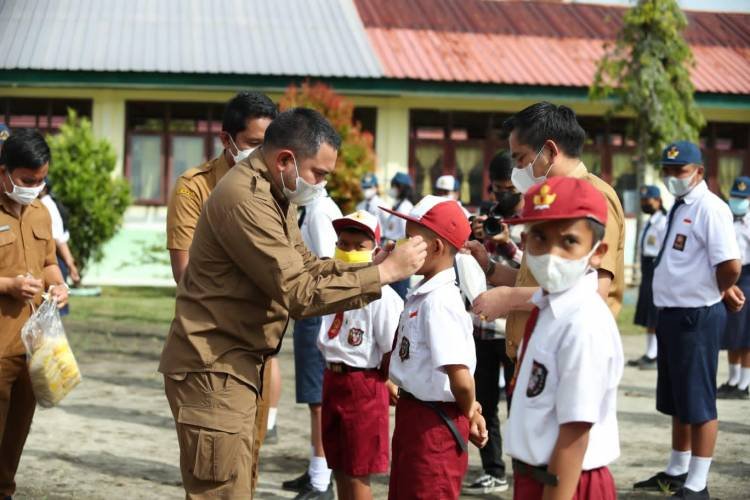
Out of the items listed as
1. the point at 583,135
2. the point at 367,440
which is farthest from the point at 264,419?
the point at 583,135

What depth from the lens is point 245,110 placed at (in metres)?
5.62

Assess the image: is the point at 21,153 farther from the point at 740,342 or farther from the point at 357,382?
the point at 740,342

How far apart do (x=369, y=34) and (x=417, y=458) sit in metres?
20.4

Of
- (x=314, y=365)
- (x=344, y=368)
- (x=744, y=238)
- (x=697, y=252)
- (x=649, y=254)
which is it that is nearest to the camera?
(x=344, y=368)

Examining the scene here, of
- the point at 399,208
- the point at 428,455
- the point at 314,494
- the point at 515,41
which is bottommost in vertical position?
the point at 314,494

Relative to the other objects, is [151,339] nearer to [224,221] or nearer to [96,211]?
[96,211]

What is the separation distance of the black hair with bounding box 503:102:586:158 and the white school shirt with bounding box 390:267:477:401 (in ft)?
2.24

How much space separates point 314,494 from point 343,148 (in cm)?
1241

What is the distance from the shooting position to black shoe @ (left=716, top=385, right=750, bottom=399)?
10.8 m

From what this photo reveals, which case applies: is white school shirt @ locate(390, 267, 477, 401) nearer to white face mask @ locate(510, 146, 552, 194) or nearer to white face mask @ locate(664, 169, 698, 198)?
white face mask @ locate(510, 146, 552, 194)

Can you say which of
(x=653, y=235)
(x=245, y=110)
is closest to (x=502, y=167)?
(x=245, y=110)

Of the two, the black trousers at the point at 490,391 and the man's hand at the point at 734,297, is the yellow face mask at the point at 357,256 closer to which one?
the black trousers at the point at 490,391

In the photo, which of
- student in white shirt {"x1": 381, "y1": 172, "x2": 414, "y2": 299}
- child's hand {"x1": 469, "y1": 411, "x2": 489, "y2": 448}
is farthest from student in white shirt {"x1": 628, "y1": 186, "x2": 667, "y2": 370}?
child's hand {"x1": 469, "y1": 411, "x2": 489, "y2": 448}

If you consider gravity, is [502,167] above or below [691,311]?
above
